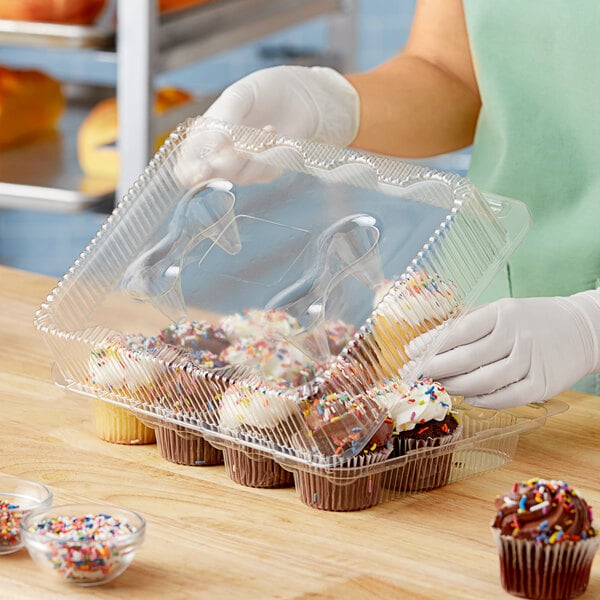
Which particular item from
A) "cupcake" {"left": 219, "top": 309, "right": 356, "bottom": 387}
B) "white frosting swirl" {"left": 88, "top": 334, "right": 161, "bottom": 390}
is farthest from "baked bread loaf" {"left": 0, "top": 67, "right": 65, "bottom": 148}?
"cupcake" {"left": 219, "top": 309, "right": 356, "bottom": 387}

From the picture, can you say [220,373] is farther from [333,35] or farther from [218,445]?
[333,35]

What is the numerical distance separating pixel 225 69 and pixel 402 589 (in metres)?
2.77

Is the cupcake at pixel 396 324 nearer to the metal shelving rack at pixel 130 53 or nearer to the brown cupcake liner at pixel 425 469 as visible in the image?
the brown cupcake liner at pixel 425 469

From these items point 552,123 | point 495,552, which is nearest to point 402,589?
point 495,552

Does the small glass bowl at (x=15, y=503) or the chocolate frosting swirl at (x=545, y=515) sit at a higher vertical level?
the chocolate frosting swirl at (x=545, y=515)

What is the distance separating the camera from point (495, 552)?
0.96 m

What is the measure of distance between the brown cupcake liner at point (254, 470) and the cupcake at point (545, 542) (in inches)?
10.0

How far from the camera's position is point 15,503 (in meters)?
0.97

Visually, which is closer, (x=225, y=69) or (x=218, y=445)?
(x=218, y=445)

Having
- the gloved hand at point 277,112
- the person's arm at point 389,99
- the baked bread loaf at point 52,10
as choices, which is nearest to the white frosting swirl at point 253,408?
the gloved hand at point 277,112

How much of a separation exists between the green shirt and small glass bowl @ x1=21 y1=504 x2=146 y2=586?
865mm

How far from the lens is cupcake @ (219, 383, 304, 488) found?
1.01 metres

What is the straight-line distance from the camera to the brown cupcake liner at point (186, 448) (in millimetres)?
1117

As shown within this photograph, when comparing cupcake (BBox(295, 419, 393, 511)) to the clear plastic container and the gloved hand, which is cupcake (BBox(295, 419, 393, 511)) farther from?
the gloved hand
